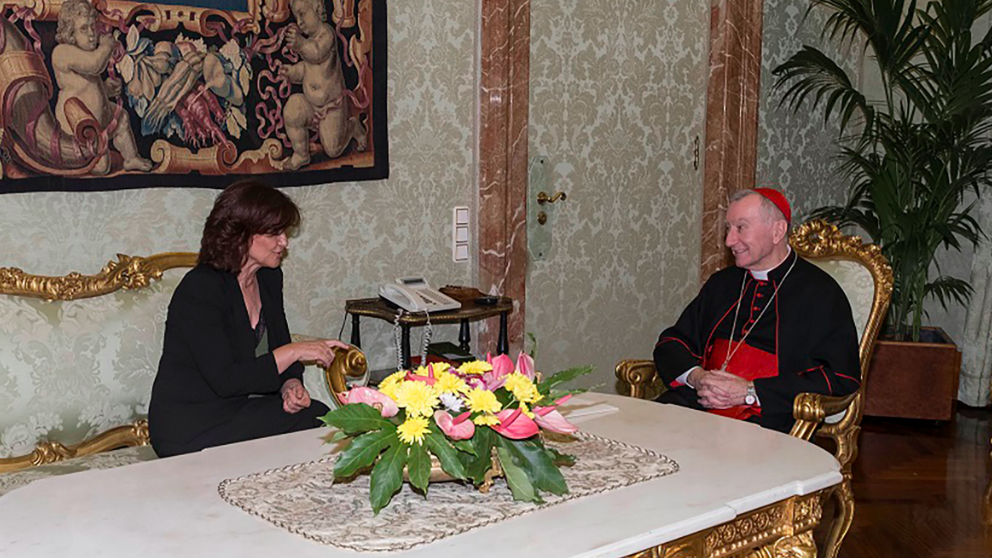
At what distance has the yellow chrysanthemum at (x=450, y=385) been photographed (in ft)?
8.34

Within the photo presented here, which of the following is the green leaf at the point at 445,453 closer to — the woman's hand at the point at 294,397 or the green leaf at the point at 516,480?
the green leaf at the point at 516,480

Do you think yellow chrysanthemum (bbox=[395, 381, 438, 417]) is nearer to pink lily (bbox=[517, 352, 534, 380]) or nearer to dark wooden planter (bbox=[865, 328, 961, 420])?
pink lily (bbox=[517, 352, 534, 380])

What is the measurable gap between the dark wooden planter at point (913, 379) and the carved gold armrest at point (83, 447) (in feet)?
12.9

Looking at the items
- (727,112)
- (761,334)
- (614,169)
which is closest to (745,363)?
(761,334)

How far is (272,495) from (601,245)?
350 cm

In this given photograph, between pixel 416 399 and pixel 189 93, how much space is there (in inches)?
87.0

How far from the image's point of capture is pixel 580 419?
3.32 metres

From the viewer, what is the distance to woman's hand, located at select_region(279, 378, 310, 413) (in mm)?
3902

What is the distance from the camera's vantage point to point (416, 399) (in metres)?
2.47

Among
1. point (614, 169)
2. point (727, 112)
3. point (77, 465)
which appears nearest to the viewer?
point (77, 465)

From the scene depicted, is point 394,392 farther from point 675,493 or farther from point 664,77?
point 664,77

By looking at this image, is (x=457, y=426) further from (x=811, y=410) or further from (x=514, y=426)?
(x=811, y=410)

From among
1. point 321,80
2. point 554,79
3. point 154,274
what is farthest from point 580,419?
point 554,79

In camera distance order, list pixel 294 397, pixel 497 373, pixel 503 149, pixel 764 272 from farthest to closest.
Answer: pixel 503 149, pixel 764 272, pixel 294 397, pixel 497 373
